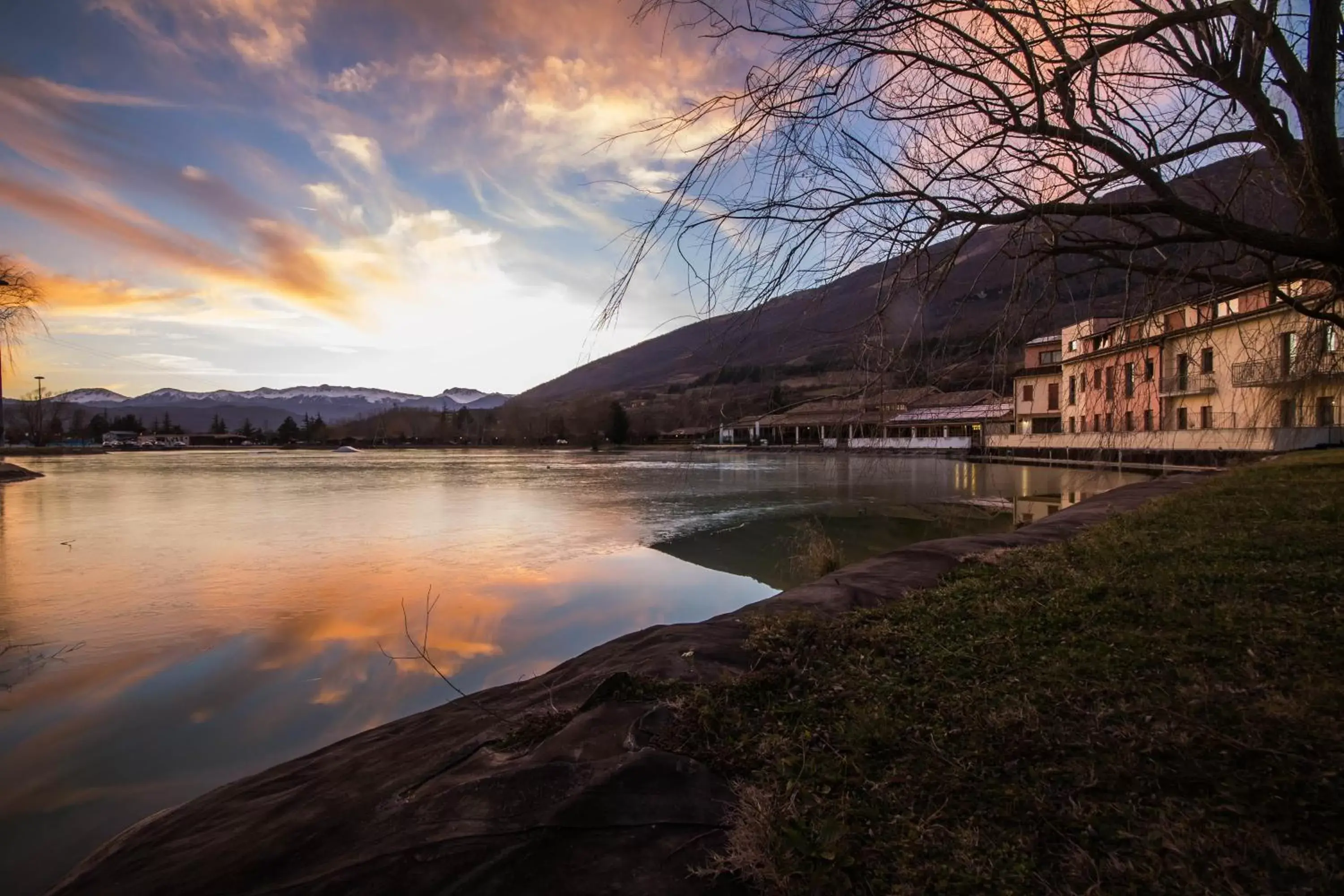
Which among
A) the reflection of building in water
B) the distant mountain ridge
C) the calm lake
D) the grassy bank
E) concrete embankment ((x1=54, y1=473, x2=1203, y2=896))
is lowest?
the reflection of building in water

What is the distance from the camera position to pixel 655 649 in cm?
418

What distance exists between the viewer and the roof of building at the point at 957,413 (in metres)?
3.70

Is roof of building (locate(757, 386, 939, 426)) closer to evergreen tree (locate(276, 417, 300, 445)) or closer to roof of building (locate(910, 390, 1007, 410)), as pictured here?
roof of building (locate(910, 390, 1007, 410))

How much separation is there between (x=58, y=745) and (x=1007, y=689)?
19.7 feet

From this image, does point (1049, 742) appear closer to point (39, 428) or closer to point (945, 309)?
point (945, 309)

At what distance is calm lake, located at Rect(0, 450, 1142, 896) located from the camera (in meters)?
4.24

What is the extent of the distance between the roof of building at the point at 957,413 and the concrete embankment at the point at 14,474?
122 ft

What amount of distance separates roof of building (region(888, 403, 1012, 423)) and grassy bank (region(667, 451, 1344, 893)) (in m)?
1.30

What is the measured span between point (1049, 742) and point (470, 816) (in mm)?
2139

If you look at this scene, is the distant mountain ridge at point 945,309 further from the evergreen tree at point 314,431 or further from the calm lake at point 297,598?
the evergreen tree at point 314,431

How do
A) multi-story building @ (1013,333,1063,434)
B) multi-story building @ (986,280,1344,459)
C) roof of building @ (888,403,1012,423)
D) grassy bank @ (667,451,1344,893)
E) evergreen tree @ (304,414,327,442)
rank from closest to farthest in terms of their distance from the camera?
grassy bank @ (667,451,1344,893) → roof of building @ (888,403,1012,423) → multi-story building @ (986,280,1344,459) → multi-story building @ (1013,333,1063,434) → evergreen tree @ (304,414,327,442)

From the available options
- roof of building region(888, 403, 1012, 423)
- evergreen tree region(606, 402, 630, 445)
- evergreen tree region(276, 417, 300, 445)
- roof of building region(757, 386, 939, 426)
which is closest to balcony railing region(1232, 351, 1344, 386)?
roof of building region(888, 403, 1012, 423)

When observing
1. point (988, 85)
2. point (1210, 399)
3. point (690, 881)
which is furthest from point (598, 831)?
point (1210, 399)

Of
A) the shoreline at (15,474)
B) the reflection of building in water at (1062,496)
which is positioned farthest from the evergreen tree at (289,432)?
the reflection of building in water at (1062,496)
